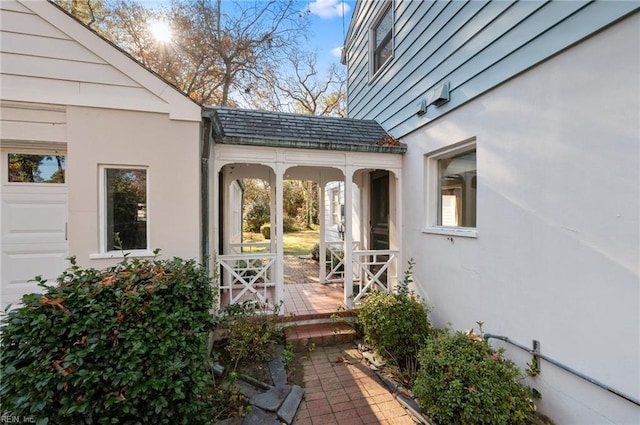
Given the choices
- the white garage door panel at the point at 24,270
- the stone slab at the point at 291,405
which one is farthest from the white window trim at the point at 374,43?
the white garage door panel at the point at 24,270

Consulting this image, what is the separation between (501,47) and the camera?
2.98m

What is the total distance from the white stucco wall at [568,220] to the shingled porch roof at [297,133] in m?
1.78

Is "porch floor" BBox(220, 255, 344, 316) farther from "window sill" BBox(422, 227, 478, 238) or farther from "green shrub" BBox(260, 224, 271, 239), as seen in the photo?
"green shrub" BBox(260, 224, 271, 239)

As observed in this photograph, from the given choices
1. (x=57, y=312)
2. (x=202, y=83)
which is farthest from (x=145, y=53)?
(x=57, y=312)

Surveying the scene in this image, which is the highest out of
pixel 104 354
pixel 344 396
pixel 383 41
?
pixel 383 41

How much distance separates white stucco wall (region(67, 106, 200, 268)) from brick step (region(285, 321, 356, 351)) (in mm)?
1954

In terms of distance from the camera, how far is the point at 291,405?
9.33 ft

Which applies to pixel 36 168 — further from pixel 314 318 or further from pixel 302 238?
pixel 302 238

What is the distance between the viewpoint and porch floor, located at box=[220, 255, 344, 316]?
15.7 ft

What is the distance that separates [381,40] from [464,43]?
314 centimetres

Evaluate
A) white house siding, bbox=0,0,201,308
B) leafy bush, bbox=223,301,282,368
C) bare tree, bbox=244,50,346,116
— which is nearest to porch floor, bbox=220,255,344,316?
leafy bush, bbox=223,301,282,368

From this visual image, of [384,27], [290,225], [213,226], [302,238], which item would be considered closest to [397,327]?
[213,226]

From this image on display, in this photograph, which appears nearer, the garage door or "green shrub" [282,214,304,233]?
the garage door

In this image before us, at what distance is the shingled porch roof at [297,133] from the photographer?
4223 mm
